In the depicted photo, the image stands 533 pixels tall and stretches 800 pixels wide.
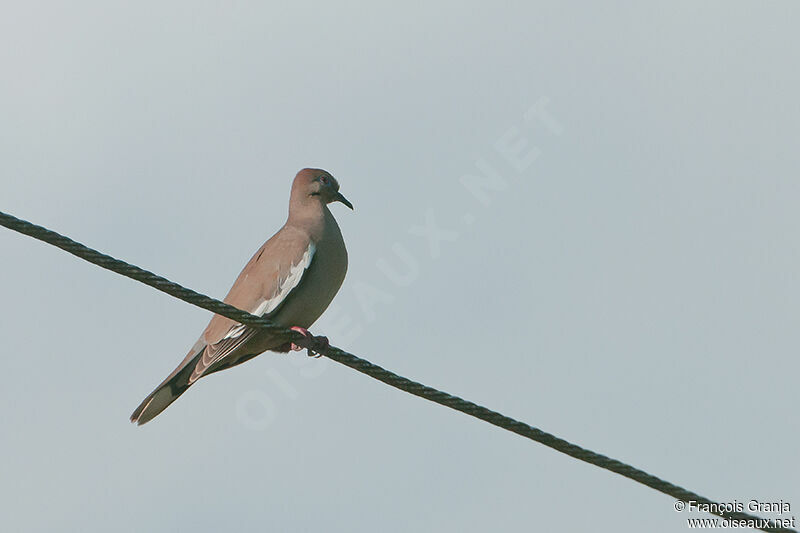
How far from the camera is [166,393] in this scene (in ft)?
21.4

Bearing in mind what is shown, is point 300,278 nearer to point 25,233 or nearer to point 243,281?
point 243,281

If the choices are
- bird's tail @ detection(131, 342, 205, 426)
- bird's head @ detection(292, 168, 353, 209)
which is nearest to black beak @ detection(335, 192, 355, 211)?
bird's head @ detection(292, 168, 353, 209)

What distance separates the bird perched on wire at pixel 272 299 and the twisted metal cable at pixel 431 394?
5.89 feet

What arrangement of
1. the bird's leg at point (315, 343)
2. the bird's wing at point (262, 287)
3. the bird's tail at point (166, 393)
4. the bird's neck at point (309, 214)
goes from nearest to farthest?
1. the bird's leg at point (315, 343)
2. the bird's wing at point (262, 287)
3. the bird's tail at point (166, 393)
4. the bird's neck at point (309, 214)

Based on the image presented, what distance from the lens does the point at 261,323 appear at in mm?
4703

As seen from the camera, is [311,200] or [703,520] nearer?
[703,520]

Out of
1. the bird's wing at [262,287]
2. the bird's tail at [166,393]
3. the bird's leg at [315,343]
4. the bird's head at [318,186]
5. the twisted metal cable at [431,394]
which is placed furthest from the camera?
the bird's head at [318,186]

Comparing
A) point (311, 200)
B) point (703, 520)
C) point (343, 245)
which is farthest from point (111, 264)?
point (311, 200)

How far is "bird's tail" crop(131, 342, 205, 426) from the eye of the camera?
21.2 ft

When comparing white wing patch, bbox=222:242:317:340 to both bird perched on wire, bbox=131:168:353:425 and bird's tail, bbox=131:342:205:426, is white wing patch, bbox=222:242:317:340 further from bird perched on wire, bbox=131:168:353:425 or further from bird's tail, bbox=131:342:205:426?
bird's tail, bbox=131:342:205:426

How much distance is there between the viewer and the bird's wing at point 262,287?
6.35 m

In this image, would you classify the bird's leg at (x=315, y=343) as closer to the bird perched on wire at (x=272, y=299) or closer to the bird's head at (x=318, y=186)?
the bird perched on wire at (x=272, y=299)

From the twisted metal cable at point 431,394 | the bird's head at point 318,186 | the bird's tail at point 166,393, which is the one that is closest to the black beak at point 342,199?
the bird's head at point 318,186

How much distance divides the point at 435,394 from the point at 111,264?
1259mm
